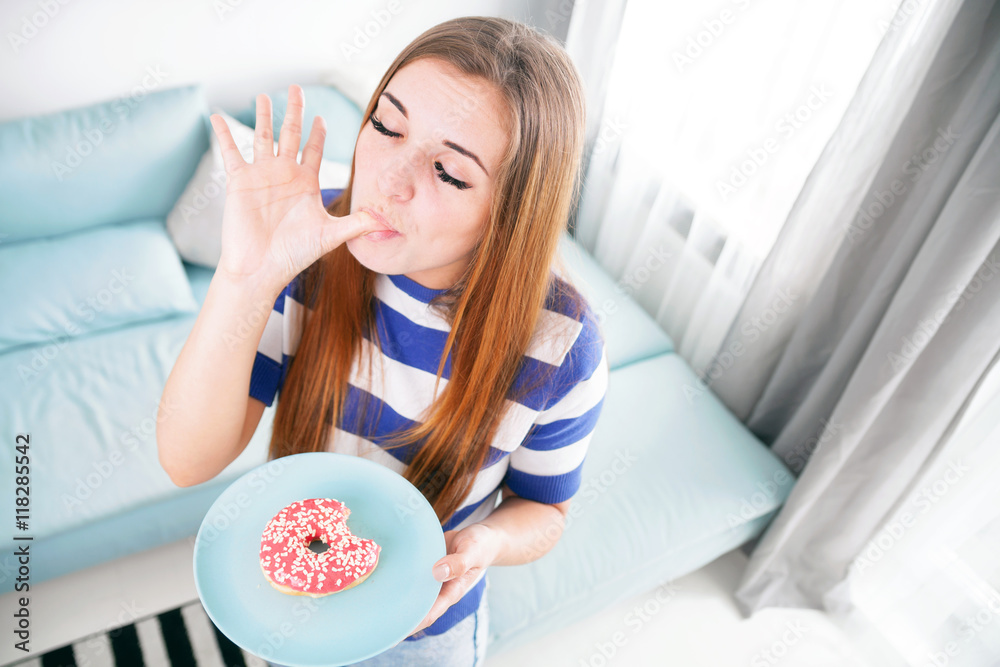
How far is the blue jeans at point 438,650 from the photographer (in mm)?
1128

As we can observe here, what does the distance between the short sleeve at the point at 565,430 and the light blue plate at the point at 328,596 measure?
23 cm

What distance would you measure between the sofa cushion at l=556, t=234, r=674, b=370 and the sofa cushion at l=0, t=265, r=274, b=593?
1.21 meters

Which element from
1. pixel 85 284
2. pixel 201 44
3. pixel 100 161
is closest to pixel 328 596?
pixel 85 284

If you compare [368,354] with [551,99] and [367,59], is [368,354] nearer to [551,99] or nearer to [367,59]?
[551,99]

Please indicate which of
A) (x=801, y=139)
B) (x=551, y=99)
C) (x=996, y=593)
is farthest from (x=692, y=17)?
(x=996, y=593)

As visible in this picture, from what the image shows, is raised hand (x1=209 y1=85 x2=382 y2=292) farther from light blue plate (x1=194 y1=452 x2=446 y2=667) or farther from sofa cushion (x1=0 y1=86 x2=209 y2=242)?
sofa cushion (x1=0 y1=86 x2=209 y2=242)

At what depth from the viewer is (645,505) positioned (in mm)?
1901

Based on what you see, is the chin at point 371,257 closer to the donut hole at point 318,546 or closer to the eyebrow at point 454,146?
the eyebrow at point 454,146

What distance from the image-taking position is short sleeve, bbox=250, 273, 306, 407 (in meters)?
1.05

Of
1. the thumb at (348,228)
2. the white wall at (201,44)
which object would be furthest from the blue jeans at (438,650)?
the white wall at (201,44)

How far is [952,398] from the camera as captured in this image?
5.06 ft

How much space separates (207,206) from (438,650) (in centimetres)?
171

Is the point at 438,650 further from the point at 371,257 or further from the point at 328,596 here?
the point at 371,257

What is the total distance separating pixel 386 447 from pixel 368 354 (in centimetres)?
16
